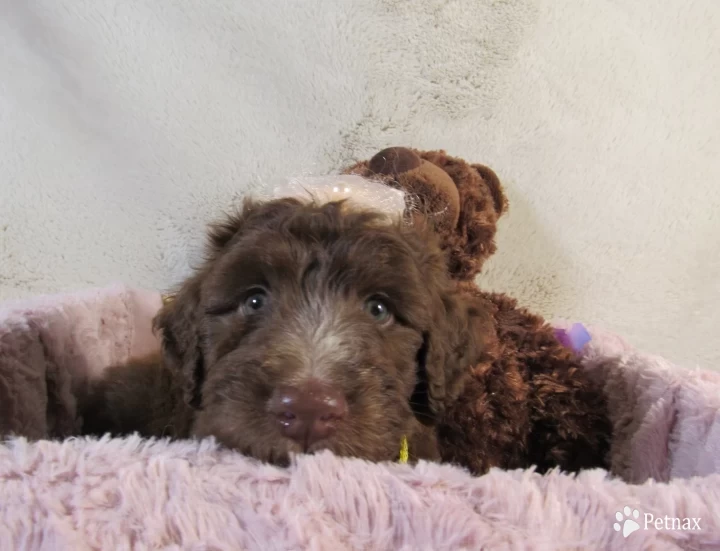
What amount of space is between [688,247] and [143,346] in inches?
108

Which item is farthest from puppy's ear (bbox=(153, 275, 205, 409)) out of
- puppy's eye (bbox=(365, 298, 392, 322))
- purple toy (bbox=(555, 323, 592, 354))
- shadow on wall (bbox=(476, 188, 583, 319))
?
shadow on wall (bbox=(476, 188, 583, 319))

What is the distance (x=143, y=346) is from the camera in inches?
109

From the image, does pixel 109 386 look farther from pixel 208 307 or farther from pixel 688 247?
pixel 688 247

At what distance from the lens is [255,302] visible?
1.62 m

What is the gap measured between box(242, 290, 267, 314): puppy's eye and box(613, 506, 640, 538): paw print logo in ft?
3.24

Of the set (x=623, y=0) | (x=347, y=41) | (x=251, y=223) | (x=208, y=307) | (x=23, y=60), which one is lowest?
(x=208, y=307)

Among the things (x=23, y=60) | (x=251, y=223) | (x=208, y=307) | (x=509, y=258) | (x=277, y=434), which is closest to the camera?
(x=277, y=434)

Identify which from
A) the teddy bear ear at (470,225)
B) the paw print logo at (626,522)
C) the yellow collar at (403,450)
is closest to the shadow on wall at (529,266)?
the teddy bear ear at (470,225)

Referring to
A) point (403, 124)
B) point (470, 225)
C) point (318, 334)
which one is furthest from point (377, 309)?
point (403, 124)

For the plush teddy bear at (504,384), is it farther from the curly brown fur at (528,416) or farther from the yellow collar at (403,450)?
the yellow collar at (403,450)

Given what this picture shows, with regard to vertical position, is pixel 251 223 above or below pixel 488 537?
above

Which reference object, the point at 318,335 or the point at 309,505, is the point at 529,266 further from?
the point at 309,505

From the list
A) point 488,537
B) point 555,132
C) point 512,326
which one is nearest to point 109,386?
point 512,326

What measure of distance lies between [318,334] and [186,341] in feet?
1.69
